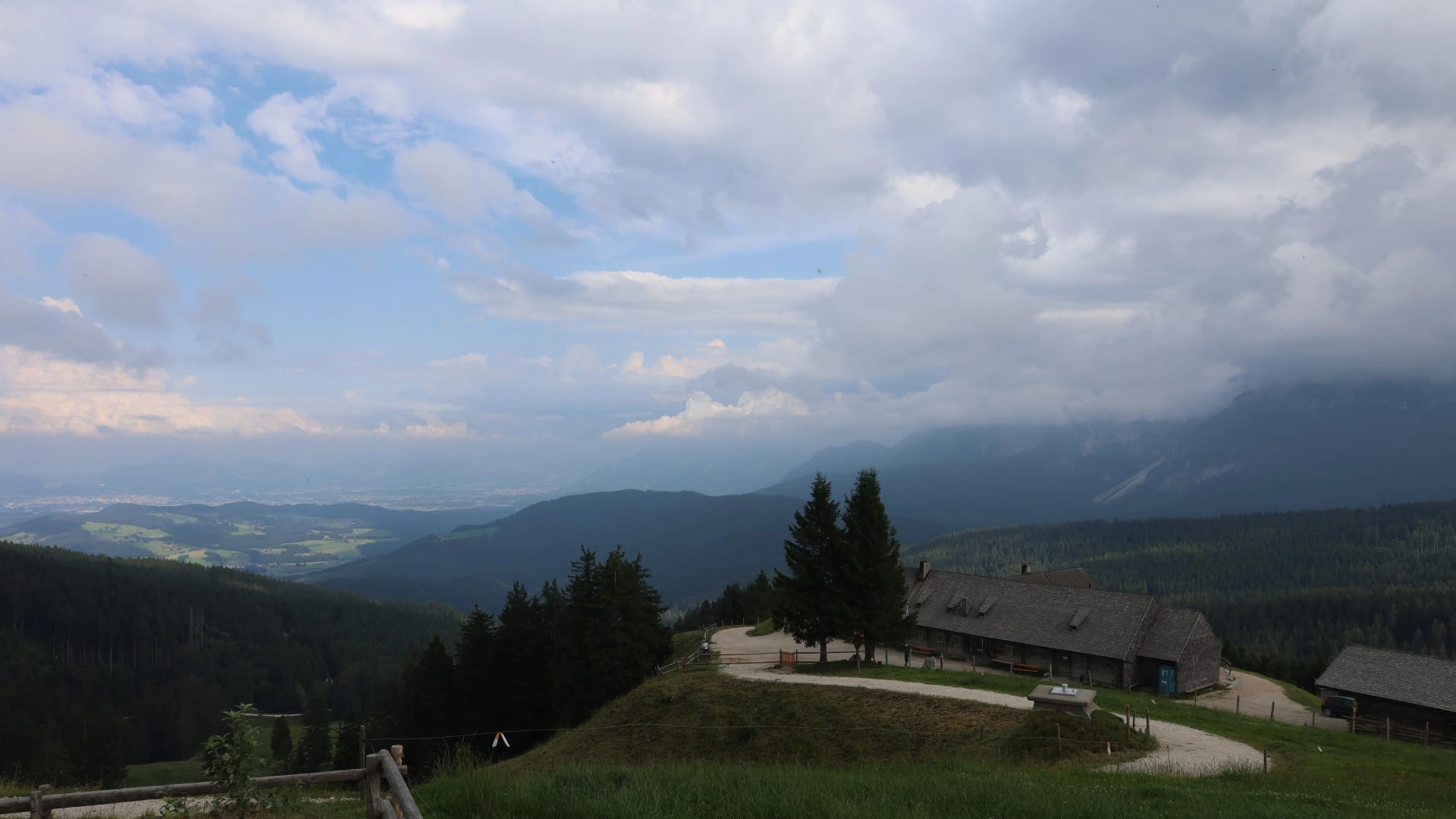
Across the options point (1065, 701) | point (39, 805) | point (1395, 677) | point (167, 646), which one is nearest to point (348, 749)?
point (1065, 701)

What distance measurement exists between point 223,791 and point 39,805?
1.90 metres

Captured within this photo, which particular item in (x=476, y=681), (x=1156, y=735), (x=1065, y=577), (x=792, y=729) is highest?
(x=1065, y=577)

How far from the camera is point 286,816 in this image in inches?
456

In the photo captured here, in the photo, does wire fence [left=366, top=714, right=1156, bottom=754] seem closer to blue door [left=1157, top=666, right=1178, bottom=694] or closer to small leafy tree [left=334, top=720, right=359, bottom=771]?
blue door [left=1157, top=666, right=1178, bottom=694]

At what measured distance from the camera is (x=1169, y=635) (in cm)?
4469

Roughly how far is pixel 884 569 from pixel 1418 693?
25917mm

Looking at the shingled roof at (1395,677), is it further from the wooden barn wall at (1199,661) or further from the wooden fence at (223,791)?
the wooden fence at (223,791)

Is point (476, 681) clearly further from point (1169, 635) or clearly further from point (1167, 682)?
point (1169, 635)

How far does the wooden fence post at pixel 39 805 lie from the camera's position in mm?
8680

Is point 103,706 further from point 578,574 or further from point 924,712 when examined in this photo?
point 924,712

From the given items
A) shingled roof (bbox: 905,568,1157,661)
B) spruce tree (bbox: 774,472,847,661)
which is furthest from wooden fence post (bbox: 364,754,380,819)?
shingled roof (bbox: 905,568,1157,661)

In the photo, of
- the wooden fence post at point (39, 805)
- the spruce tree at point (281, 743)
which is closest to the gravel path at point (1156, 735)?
the wooden fence post at point (39, 805)

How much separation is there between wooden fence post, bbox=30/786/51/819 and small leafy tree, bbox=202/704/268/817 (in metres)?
1.58

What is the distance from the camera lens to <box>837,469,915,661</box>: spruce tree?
137 feet
